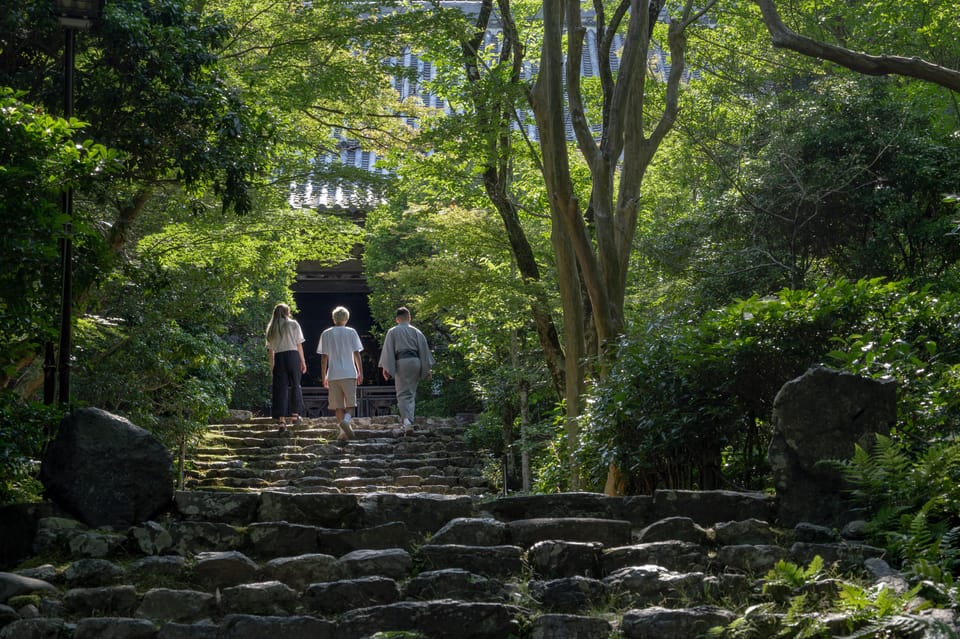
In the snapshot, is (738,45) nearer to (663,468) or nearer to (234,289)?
(234,289)

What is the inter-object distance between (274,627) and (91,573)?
3.47 ft

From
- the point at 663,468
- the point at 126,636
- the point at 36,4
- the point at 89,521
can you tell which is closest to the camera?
the point at 126,636

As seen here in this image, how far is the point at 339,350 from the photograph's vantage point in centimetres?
1409

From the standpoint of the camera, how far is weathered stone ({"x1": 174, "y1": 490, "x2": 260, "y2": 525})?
590 cm

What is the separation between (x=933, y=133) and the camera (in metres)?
12.9

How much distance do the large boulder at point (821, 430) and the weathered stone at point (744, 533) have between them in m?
0.25

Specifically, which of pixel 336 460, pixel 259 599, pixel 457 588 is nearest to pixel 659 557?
pixel 457 588

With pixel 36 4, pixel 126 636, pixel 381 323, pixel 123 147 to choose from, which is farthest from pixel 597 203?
pixel 381 323

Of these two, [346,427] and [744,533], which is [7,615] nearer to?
[744,533]

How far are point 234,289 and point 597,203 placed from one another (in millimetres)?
5002

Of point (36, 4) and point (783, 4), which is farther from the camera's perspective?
point (783, 4)

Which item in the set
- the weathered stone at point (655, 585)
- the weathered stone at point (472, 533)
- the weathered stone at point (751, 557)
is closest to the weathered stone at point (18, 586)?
the weathered stone at point (472, 533)

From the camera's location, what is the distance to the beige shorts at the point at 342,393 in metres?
14.2

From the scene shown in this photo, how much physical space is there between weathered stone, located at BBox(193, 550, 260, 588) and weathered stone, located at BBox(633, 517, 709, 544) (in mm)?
2176
